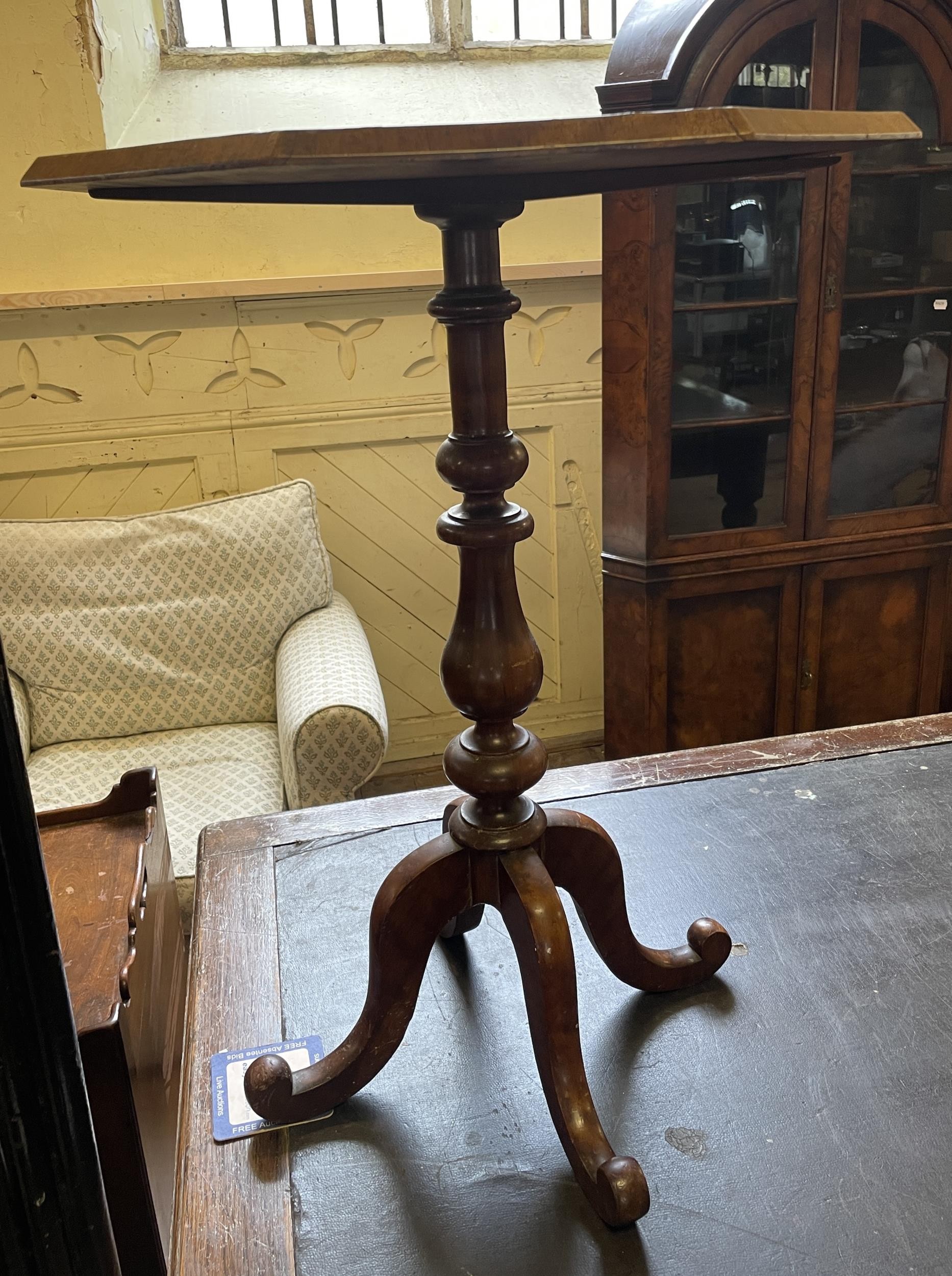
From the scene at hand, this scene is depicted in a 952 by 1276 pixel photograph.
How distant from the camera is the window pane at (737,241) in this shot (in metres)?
2.00

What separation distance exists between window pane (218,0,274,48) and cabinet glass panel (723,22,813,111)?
118cm

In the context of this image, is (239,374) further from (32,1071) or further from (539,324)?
(32,1071)

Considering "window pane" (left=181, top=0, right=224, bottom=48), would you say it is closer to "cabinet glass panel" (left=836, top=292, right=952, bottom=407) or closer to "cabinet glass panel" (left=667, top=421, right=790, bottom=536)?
"cabinet glass panel" (left=667, top=421, right=790, bottom=536)

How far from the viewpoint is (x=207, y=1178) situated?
722mm

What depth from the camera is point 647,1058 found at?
806mm

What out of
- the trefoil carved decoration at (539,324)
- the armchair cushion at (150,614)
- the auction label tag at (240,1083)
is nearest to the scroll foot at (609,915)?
the auction label tag at (240,1083)

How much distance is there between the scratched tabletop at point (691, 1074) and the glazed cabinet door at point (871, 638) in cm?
121

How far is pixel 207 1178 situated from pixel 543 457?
2099 mm

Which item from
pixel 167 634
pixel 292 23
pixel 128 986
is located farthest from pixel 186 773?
pixel 292 23

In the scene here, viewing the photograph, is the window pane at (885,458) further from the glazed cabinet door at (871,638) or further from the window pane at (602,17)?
the window pane at (602,17)

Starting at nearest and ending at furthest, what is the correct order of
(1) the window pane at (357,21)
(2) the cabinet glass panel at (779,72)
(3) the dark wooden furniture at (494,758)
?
(3) the dark wooden furniture at (494,758)
(2) the cabinet glass panel at (779,72)
(1) the window pane at (357,21)

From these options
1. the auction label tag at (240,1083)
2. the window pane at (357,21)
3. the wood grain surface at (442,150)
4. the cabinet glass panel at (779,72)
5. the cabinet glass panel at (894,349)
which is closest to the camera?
the wood grain surface at (442,150)

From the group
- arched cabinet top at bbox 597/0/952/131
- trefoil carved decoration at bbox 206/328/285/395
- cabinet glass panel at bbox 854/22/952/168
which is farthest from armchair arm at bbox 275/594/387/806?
cabinet glass panel at bbox 854/22/952/168

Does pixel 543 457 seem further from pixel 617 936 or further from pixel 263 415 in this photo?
pixel 617 936
